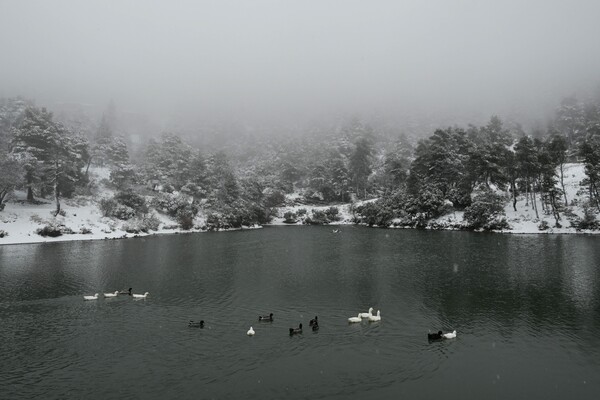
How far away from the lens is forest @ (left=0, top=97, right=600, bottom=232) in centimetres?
6769

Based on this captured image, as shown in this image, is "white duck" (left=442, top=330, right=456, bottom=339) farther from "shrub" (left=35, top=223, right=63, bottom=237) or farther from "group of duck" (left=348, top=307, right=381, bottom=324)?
"shrub" (left=35, top=223, right=63, bottom=237)

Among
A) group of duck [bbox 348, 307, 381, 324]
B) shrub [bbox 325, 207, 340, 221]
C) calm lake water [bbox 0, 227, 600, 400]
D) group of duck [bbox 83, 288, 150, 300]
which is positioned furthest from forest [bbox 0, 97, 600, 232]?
group of duck [bbox 348, 307, 381, 324]

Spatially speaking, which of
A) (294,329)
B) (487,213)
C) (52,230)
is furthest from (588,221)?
(52,230)

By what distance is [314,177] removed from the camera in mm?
114000

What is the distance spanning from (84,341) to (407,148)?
11751 cm

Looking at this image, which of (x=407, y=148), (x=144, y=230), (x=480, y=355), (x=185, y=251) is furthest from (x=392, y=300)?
(x=407, y=148)

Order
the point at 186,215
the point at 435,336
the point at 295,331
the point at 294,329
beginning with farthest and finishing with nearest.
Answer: the point at 186,215
the point at 294,329
the point at 295,331
the point at 435,336

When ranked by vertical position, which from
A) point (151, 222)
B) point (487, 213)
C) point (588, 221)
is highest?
point (487, 213)

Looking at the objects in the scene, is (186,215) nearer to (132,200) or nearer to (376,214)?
(132,200)

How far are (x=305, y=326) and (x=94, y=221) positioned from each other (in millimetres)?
59229

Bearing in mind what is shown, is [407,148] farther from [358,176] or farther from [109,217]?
[109,217]

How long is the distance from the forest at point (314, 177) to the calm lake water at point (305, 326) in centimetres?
2583

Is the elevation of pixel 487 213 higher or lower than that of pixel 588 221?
higher

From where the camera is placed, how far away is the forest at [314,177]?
6769 cm
